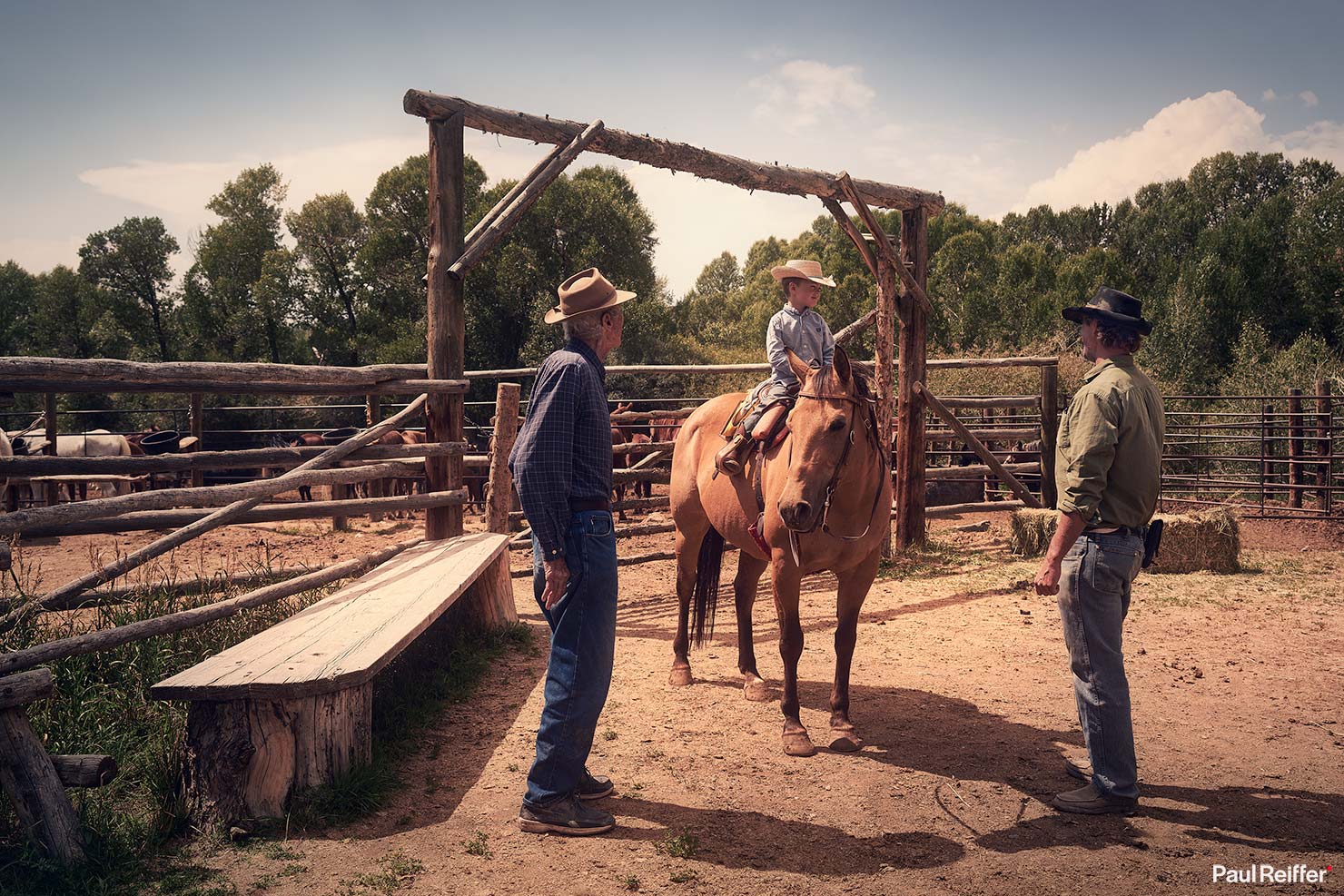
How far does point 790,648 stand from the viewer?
15.3 ft

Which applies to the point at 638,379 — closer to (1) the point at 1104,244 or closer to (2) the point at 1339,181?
(2) the point at 1339,181

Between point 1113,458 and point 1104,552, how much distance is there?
0.41 metres

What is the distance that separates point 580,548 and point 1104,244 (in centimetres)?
6870

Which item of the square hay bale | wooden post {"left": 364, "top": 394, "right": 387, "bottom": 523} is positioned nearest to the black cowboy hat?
the square hay bale

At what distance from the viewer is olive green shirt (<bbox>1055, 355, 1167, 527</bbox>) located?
142 inches

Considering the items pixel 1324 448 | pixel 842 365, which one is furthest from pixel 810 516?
pixel 1324 448

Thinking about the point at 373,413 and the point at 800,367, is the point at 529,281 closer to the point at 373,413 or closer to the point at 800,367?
the point at 373,413

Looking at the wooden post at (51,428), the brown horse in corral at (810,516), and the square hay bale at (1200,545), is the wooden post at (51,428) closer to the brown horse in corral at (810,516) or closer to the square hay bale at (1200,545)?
the brown horse in corral at (810,516)

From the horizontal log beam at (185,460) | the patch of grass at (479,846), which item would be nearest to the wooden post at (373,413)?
the horizontal log beam at (185,460)

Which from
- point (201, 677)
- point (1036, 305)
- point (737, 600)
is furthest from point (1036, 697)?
point (1036, 305)

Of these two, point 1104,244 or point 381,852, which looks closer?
point 381,852

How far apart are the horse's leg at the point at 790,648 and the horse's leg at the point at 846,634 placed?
21cm

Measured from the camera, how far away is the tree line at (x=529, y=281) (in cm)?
3466

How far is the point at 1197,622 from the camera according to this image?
7004 mm
